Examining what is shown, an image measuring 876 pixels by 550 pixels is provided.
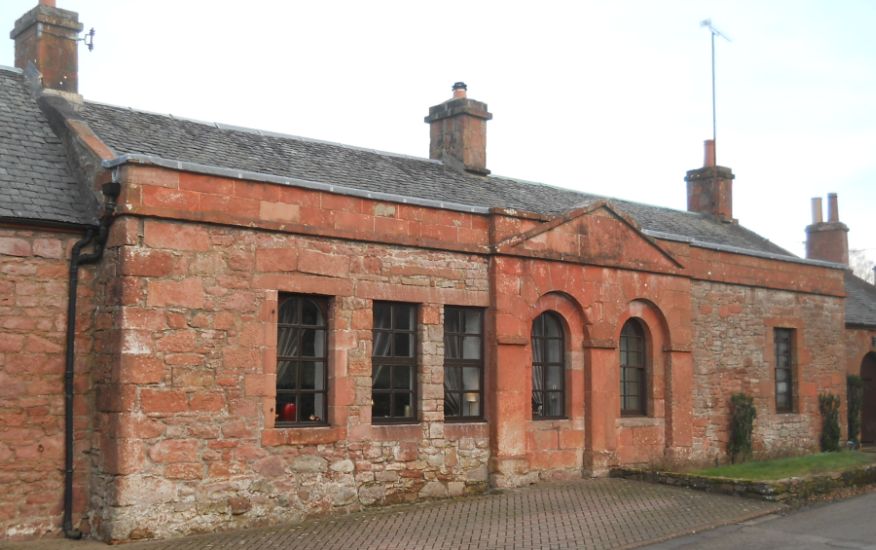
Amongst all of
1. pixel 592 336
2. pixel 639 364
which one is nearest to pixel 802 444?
pixel 639 364

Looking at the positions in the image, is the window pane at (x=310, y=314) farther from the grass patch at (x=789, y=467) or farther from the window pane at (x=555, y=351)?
the grass patch at (x=789, y=467)

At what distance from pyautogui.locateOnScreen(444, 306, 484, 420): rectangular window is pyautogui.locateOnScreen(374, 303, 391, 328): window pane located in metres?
1.11

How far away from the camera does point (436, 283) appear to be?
46.3 ft

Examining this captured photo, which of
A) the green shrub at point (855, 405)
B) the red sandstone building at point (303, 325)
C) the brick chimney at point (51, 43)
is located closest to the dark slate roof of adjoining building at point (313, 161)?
the red sandstone building at point (303, 325)

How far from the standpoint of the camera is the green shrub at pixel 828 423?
2122cm

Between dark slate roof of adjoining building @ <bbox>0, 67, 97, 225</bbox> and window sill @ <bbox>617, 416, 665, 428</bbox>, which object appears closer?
dark slate roof of adjoining building @ <bbox>0, 67, 97, 225</bbox>

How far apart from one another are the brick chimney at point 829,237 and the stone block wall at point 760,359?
689 cm

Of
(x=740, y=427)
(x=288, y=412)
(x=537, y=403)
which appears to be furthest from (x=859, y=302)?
(x=288, y=412)

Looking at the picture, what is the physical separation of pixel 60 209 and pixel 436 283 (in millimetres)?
5205

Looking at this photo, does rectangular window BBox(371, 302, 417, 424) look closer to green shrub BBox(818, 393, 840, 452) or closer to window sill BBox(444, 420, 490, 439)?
window sill BBox(444, 420, 490, 439)

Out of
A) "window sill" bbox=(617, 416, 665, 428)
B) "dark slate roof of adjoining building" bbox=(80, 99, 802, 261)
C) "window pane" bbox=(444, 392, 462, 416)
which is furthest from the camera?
"window sill" bbox=(617, 416, 665, 428)

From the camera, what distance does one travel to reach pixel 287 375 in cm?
1264

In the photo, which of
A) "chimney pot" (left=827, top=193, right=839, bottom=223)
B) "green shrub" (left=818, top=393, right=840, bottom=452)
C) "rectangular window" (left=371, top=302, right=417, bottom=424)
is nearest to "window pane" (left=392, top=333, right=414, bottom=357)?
"rectangular window" (left=371, top=302, right=417, bottom=424)

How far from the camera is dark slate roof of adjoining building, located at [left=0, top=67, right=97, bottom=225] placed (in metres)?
11.4
